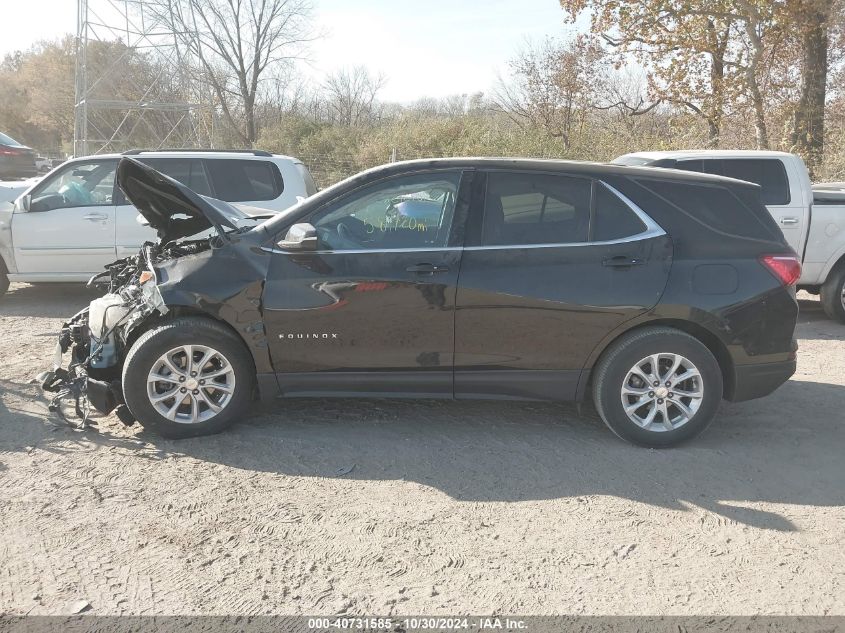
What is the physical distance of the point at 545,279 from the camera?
14.4 feet

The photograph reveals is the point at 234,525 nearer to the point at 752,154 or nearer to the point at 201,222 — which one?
the point at 201,222

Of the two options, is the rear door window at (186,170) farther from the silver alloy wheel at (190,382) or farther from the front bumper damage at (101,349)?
the silver alloy wheel at (190,382)

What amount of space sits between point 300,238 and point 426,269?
2.62 feet

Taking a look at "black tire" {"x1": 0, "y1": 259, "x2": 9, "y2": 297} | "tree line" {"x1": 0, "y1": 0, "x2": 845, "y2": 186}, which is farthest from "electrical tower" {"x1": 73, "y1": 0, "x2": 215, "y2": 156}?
"black tire" {"x1": 0, "y1": 259, "x2": 9, "y2": 297}

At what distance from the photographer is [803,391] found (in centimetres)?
568

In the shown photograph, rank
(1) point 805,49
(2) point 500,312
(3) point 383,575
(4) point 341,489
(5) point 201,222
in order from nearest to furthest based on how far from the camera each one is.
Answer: (3) point 383,575
(4) point 341,489
(2) point 500,312
(5) point 201,222
(1) point 805,49

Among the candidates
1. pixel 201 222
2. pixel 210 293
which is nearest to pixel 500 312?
pixel 210 293

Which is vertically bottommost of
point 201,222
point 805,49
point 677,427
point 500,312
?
point 677,427

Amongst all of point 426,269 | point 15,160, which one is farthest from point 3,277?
point 15,160

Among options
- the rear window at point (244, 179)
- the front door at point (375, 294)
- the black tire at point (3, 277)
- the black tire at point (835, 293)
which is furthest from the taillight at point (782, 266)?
the black tire at point (3, 277)

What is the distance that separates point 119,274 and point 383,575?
3453 millimetres

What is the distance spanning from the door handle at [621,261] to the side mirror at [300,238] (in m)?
1.80

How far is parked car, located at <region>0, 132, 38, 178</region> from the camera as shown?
816 inches

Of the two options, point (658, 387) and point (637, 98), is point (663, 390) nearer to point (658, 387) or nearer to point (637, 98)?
point (658, 387)
